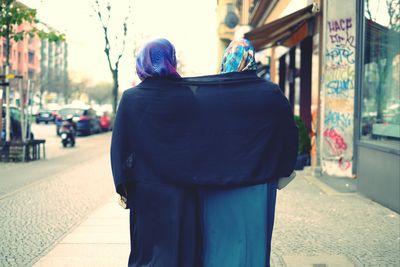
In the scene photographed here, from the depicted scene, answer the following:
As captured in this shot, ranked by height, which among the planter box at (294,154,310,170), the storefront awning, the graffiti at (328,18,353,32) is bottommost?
the planter box at (294,154,310,170)

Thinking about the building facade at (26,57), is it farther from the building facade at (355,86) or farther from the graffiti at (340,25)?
the graffiti at (340,25)

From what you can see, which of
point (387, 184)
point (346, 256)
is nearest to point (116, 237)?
point (346, 256)

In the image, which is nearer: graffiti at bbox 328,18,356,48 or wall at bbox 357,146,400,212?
wall at bbox 357,146,400,212

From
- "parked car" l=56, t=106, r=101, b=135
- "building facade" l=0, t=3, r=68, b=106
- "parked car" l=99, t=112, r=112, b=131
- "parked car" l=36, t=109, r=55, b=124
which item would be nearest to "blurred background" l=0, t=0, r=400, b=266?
"parked car" l=56, t=106, r=101, b=135

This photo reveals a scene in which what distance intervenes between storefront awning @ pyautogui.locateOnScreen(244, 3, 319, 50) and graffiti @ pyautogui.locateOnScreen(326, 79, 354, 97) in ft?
5.09

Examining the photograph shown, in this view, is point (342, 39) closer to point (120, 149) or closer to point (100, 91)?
point (120, 149)

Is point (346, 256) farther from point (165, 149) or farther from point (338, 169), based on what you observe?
point (338, 169)

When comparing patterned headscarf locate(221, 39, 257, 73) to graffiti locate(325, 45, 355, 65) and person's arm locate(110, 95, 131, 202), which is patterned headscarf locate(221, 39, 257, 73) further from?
graffiti locate(325, 45, 355, 65)

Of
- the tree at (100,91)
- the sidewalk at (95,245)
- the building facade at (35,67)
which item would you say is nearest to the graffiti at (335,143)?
the sidewalk at (95,245)

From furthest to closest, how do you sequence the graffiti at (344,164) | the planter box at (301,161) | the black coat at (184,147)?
the planter box at (301,161) < the graffiti at (344,164) < the black coat at (184,147)

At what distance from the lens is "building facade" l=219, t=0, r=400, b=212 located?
295 inches

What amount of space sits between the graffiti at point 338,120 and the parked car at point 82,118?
19751 millimetres

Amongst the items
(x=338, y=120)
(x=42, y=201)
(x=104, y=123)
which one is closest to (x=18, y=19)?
(x=42, y=201)

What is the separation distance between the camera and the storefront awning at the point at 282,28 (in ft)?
35.4
